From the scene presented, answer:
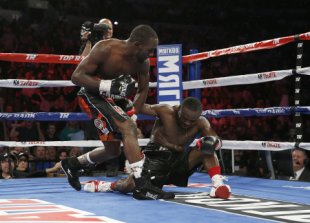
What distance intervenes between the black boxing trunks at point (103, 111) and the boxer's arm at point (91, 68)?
9 cm

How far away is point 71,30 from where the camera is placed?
8.62 metres

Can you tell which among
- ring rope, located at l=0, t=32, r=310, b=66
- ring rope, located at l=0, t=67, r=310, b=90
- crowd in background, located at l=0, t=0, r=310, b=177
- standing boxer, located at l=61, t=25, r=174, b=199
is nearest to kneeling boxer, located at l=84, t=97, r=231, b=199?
standing boxer, located at l=61, t=25, r=174, b=199

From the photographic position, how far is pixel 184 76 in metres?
7.62

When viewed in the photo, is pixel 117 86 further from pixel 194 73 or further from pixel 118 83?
pixel 194 73

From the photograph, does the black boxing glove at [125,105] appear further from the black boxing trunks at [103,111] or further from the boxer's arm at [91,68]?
the boxer's arm at [91,68]

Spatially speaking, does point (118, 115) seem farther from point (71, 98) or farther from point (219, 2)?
point (219, 2)

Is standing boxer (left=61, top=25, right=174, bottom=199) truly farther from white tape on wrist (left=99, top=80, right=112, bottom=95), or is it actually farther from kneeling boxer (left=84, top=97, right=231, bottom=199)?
kneeling boxer (left=84, top=97, right=231, bottom=199)

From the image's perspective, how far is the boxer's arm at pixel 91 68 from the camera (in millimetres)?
2475

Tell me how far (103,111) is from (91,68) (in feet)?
0.73

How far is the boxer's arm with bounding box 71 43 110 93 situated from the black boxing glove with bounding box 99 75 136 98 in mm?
65

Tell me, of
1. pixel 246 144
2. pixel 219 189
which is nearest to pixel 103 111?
pixel 219 189

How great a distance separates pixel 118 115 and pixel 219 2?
31.2ft

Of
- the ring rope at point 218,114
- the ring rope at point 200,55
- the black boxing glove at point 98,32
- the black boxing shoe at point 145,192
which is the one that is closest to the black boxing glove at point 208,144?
the black boxing shoe at point 145,192

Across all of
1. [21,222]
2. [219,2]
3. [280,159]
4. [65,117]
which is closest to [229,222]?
[21,222]
